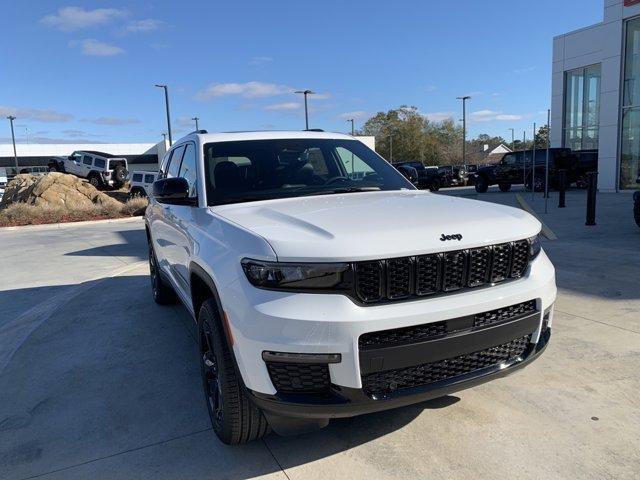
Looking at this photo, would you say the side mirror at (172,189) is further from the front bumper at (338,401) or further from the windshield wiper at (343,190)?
the front bumper at (338,401)

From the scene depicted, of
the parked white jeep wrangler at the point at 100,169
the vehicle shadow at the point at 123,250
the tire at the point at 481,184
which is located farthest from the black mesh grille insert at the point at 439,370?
the parked white jeep wrangler at the point at 100,169

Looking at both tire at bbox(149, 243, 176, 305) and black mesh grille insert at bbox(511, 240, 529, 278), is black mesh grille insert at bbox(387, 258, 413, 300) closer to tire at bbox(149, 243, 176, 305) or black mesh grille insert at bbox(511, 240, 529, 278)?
black mesh grille insert at bbox(511, 240, 529, 278)

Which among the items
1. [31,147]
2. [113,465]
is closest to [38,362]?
[113,465]

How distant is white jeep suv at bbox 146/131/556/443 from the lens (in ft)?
7.39

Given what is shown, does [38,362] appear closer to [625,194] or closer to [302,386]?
[302,386]

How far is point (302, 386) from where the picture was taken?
231 cm

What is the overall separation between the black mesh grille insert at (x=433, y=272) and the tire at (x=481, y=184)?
22.4 metres

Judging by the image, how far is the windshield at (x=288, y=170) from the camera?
3.58 meters

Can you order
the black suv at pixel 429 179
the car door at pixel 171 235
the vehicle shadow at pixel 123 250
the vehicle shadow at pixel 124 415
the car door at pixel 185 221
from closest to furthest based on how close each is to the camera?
the vehicle shadow at pixel 124 415, the car door at pixel 185 221, the car door at pixel 171 235, the vehicle shadow at pixel 123 250, the black suv at pixel 429 179

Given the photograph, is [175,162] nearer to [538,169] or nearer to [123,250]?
[123,250]

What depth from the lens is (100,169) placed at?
2938 cm

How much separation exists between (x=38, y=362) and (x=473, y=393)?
139 inches

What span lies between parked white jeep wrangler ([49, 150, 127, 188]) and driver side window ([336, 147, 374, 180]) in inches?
1087

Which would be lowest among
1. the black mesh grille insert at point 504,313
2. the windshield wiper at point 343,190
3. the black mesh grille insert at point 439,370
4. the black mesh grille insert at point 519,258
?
the black mesh grille insert at point 439,370
